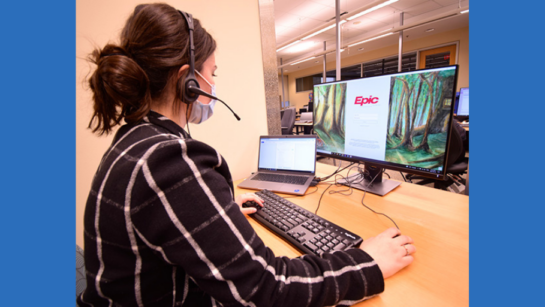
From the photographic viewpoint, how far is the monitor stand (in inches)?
42.8

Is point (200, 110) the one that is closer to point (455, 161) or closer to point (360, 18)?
point (455, 161)

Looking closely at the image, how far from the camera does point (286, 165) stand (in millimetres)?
1326

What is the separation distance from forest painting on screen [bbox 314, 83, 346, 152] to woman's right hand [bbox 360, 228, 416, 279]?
1.84ft

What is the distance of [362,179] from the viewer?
123 cm

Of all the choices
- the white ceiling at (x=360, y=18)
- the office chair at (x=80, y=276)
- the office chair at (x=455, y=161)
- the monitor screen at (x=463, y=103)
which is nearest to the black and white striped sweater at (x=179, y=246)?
the office chair at (x=80, y=276)

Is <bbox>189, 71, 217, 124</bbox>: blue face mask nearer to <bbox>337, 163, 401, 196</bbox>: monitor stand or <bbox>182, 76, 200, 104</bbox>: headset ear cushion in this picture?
<bbox>182, 76, 200, 104</bbox>: headset ear cushion

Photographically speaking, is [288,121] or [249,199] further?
[288,121]

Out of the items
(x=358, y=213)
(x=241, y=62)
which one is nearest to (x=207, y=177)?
(x=358, y=213)

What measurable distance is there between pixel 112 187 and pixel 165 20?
437mm

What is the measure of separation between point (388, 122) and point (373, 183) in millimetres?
316

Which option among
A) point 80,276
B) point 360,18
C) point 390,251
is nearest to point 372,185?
point 390,251

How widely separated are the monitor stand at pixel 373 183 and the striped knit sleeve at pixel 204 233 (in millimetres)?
672

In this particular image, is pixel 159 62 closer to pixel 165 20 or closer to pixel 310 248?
pixel 165 20

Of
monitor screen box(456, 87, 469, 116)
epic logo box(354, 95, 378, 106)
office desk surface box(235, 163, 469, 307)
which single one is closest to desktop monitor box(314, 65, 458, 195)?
epic logo box(354, 95, 378, 106)
